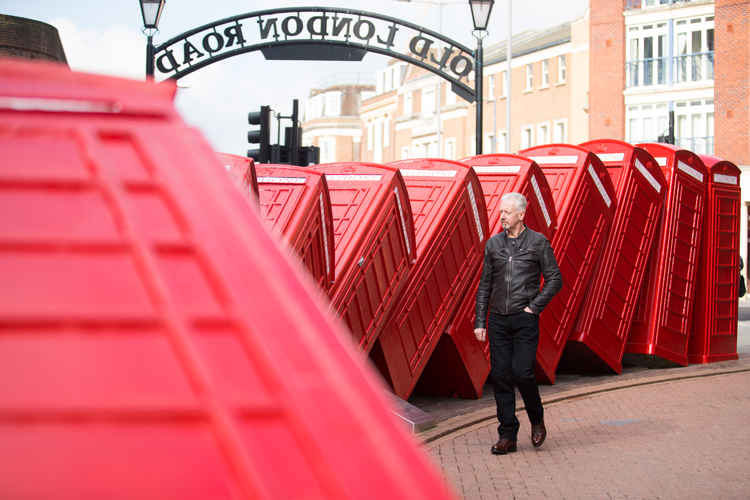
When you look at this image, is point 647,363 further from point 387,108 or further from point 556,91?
point 387,108

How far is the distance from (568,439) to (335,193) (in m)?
3.10

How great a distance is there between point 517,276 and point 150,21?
29.4 ft

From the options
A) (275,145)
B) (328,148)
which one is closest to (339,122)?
(328,148)

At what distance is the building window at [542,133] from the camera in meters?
54.5

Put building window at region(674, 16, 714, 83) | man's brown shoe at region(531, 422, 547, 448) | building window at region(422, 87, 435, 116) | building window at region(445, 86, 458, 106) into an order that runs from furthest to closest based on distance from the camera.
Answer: building window at region(422, 87, 435, 116) < building window at region(445, 86, 458, 106) < building window at region(674, 16, 714, 83) < man's brown shoe at region(531, 422, 547, 448)

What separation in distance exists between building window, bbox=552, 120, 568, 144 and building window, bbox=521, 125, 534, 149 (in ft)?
7.72

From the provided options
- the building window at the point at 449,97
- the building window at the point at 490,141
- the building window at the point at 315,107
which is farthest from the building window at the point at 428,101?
the building window at the point at 315,107

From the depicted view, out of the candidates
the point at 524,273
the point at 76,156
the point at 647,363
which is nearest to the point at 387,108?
the point at 647,363

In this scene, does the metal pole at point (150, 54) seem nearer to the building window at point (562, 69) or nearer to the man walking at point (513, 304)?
the man walking at point (513, 304)

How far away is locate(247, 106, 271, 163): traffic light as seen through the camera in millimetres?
17125

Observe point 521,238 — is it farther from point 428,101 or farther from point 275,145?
point 428,101

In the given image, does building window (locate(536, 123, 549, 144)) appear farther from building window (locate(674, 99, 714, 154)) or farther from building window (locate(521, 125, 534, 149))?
building window (locate(674, 99, 714, 154))

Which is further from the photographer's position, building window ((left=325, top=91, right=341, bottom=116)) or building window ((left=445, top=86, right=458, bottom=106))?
building window ((left=325, top=91, right=341, bottom=116))

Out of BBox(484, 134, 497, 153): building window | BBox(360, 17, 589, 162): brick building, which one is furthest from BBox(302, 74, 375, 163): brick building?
BBox(484, 134, 497, 153): building window
